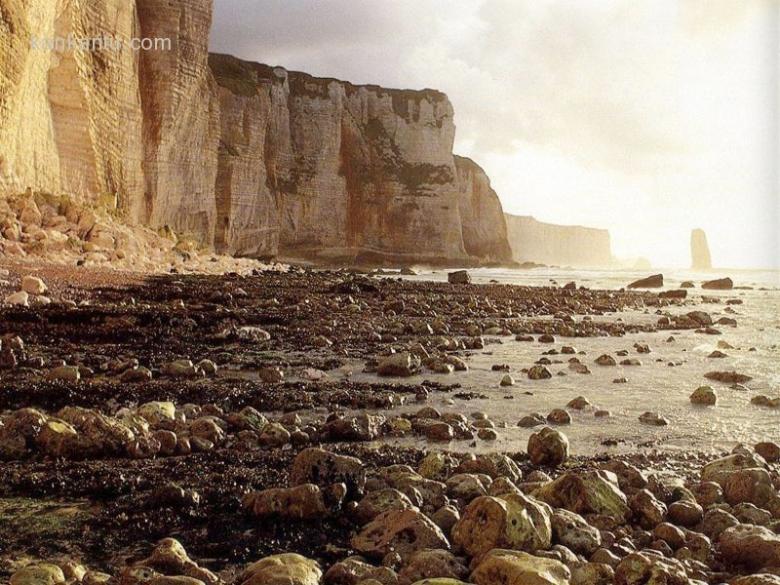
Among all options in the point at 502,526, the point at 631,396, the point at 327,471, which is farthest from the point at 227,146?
the point at 502,526

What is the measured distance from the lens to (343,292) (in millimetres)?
16297

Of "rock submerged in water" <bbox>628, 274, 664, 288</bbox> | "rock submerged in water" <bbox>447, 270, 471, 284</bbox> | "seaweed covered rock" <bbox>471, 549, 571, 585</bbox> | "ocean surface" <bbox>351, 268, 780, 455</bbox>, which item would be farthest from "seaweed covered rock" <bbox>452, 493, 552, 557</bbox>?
"rock submerged in water" <bbox>628, 274, 664, 288</bbox>

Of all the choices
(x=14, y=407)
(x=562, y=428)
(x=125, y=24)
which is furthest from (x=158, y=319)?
(x=125, y=24)

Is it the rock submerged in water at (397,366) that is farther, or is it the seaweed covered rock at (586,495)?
the rock submerged in water at (397,366)

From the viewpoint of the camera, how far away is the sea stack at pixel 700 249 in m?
152

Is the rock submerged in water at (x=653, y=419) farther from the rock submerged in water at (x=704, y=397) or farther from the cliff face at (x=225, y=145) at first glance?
the cliff face at (x=225, y=145)

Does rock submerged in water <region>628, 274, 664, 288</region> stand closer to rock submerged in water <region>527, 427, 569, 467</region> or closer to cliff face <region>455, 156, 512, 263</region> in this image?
rock submerged in water <region>527, 427, 569, 467</region>

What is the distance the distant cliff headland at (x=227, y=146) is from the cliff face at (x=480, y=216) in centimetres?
26

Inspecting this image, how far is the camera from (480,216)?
89312mm

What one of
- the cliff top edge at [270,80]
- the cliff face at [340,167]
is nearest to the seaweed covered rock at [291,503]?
the cliff face at [340,167]

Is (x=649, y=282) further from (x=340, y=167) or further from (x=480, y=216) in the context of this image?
(x=480, y=216)

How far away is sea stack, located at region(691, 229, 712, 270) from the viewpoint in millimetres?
151625

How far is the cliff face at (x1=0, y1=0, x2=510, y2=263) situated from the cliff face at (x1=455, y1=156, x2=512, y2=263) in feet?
0.73

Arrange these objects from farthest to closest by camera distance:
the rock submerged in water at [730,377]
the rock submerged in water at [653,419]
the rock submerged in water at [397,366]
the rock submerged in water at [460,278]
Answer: the rock submerged in water at [460,278] → the rock submerged in water at [730,377] → the rock submerged in water at [397,366] → the rock submerged in water at [653,419]
